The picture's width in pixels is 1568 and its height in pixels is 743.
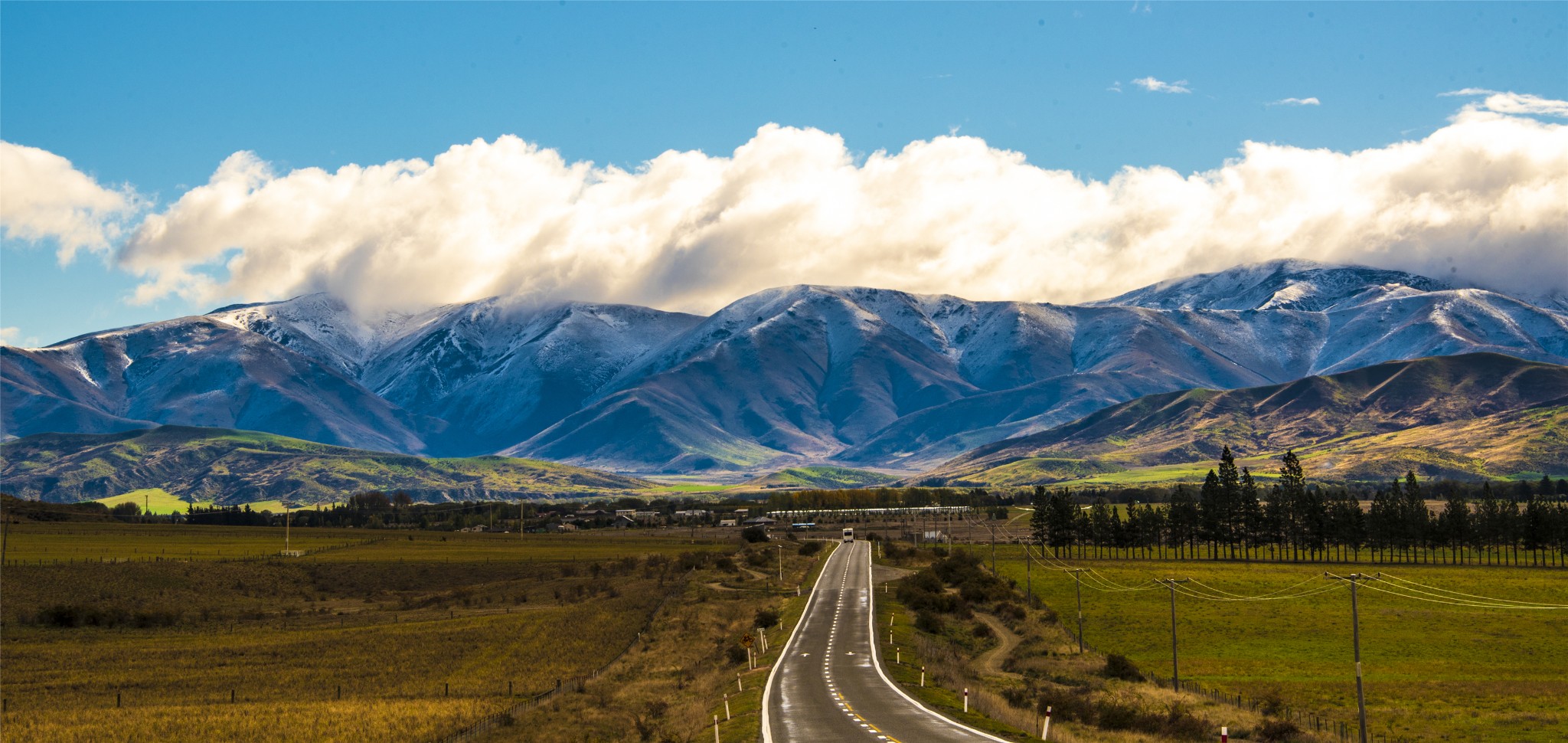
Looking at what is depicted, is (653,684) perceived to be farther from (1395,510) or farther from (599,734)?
(1395,510)

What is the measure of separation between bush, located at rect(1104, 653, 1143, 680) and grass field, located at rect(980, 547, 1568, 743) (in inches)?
135

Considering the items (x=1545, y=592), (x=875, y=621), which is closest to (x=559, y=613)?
(x=875, y=621)

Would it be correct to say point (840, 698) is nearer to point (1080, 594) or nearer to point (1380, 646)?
point (1380, 646)

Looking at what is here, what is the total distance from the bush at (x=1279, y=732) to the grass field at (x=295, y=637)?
132 ft

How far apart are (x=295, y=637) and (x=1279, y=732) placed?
8042cm

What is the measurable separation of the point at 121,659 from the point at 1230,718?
76913mm

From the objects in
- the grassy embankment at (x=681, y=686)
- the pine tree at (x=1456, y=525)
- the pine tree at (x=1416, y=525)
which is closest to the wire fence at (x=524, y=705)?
the grassy embankment at (x=681, y=686)

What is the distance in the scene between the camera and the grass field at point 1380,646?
7144 cm

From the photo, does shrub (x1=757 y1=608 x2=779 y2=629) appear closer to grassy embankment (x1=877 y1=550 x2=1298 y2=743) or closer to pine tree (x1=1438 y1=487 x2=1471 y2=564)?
grassy embankment (x1=877 y1=550 x2=1298 y2=743)

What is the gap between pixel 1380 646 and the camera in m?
100

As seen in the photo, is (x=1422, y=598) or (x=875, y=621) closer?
(x=875, y=621)

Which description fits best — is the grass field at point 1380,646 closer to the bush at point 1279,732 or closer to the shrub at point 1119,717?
the bush at point 1279,732

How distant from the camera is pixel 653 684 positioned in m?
81.6

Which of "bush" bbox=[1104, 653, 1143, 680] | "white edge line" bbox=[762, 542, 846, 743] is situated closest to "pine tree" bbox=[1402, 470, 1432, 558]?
"white edge line" bbox=[762, 542, 846, 743]
